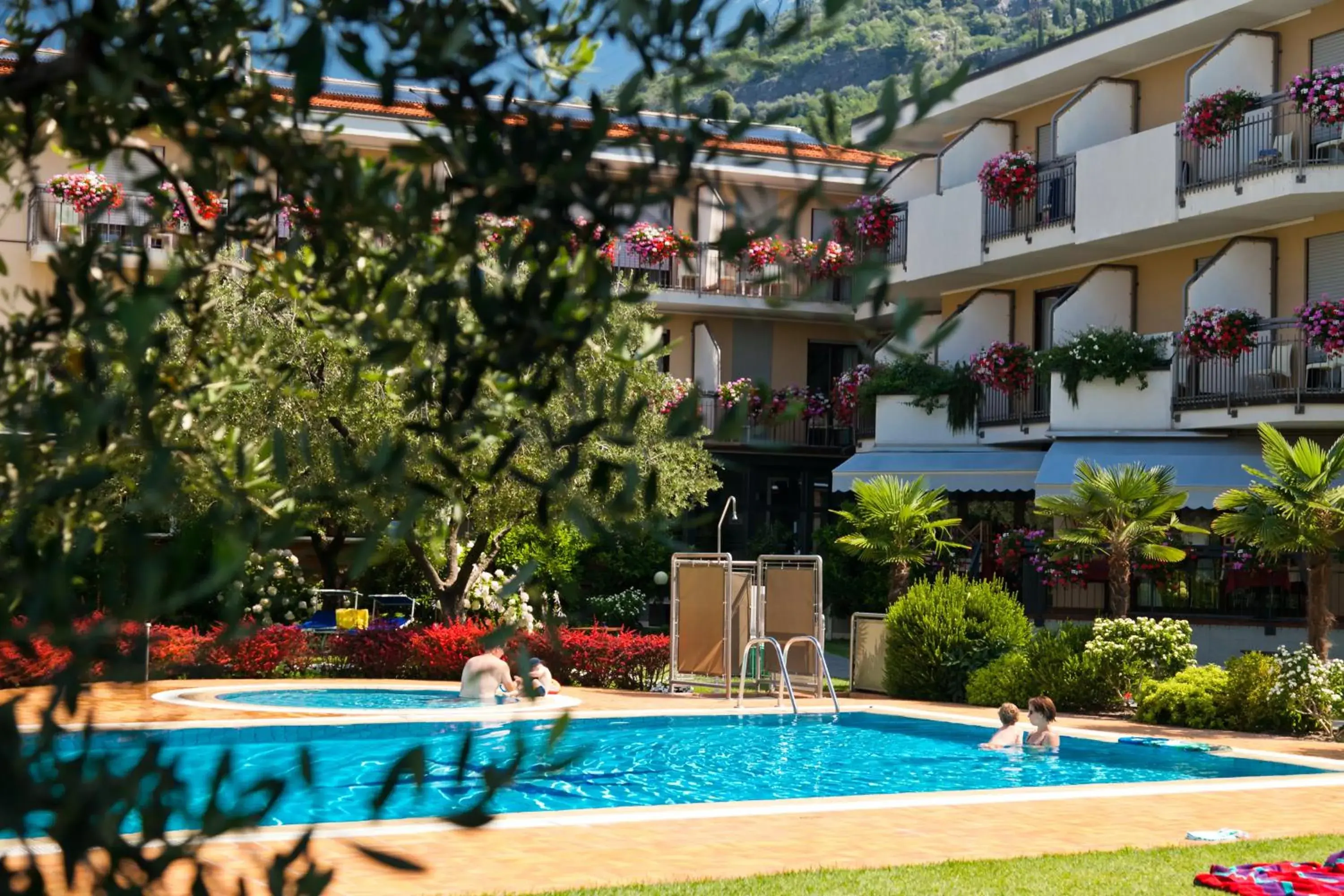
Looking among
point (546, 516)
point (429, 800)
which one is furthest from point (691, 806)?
point (546, 516)

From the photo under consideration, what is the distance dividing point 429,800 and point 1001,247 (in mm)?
21060

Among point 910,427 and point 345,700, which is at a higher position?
point 910,427

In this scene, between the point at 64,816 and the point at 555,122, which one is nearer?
the point at 64,816

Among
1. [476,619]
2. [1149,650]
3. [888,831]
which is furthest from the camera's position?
[476,619]

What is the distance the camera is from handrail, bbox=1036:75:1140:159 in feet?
102

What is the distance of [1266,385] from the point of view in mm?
26969

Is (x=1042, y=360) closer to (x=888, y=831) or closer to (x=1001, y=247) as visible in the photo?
(x=1001, y=247)

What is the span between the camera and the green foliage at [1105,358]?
28.9 meters

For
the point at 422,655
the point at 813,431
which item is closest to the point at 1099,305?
the point at 813,431

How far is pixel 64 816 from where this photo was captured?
7.79ft

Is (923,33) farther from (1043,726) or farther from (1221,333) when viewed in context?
(1043,726)

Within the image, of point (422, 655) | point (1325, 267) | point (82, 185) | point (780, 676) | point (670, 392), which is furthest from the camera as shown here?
point (82, 185)

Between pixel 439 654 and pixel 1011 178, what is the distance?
14.6 meters

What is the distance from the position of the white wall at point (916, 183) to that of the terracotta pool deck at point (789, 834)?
23882 millimetres
